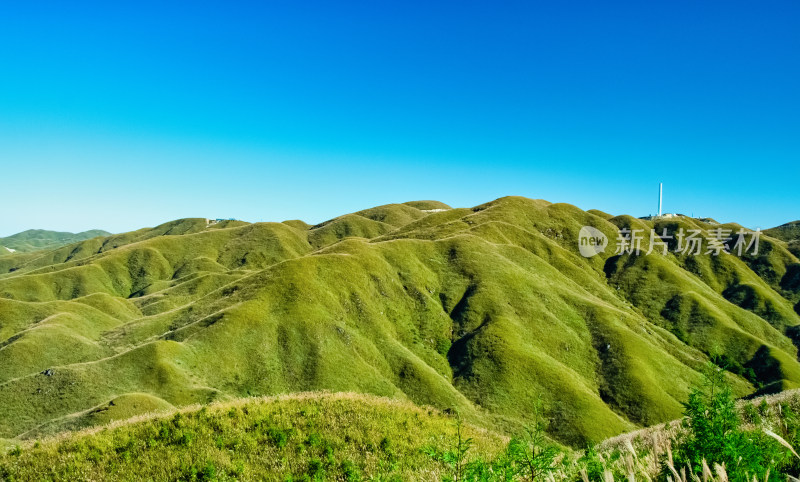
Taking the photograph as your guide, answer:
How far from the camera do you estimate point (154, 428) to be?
18156mm

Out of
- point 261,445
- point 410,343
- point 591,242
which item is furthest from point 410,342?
point 591,242

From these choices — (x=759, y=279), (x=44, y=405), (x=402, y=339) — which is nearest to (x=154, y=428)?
(x=44, y=405)

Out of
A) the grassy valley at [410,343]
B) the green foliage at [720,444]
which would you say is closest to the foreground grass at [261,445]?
the green foliage at [720,444]

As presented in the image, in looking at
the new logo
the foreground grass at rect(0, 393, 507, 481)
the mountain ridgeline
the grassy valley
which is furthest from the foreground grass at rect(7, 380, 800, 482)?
the new logo

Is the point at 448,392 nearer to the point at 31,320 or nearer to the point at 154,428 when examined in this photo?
the point at 154,428

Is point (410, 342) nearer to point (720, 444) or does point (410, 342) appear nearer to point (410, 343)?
point (410, 343)

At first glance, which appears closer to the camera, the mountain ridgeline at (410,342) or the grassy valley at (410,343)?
the grassy valley at (410,343)

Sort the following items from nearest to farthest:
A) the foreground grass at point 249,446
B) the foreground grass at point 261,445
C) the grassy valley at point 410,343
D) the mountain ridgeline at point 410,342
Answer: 1. the foreground grass at point 261,445
2. the foreground grass at point 249,446
3. the grassy valley at point 410,343
4. the mountain ridgeline at point 410,342

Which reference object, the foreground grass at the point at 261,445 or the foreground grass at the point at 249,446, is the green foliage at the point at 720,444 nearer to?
the foreground grass at the point at 261,445

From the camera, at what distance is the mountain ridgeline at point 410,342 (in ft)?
253

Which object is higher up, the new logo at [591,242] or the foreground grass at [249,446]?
the new logo at [591,242]

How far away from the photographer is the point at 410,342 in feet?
348

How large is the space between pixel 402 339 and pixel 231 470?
3632 inches

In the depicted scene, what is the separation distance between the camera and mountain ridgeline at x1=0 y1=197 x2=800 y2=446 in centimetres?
7719
